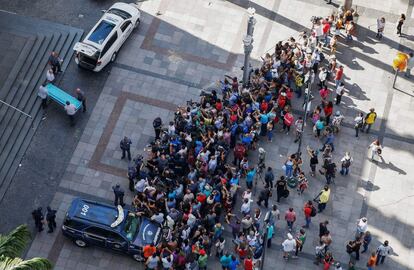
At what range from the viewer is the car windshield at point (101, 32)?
4034 centimetres

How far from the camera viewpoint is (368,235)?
33.3 m

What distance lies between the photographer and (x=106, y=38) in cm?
4038

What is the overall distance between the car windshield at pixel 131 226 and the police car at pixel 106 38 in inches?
402

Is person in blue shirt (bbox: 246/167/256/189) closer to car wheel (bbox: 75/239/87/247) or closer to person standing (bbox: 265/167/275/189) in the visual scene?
person standing (bbox: 265/167/275/189)

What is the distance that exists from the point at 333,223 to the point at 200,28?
1427 cm

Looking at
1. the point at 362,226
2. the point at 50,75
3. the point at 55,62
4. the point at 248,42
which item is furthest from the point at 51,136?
the point at 362,226

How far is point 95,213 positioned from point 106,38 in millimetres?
10907

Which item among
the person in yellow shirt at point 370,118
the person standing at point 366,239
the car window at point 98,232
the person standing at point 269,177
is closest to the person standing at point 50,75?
the car window at point 98,232

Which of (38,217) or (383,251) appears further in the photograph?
(38,217)

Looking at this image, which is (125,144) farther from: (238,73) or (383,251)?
(383,251)

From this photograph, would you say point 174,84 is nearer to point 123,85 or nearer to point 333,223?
point 123,85

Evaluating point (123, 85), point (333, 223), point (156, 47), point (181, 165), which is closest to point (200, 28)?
point (156, 47)

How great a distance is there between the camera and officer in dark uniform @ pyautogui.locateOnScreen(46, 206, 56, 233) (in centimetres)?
3381

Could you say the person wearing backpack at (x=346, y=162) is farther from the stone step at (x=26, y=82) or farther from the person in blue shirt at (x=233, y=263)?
the stone step at (x=26, y=82)
